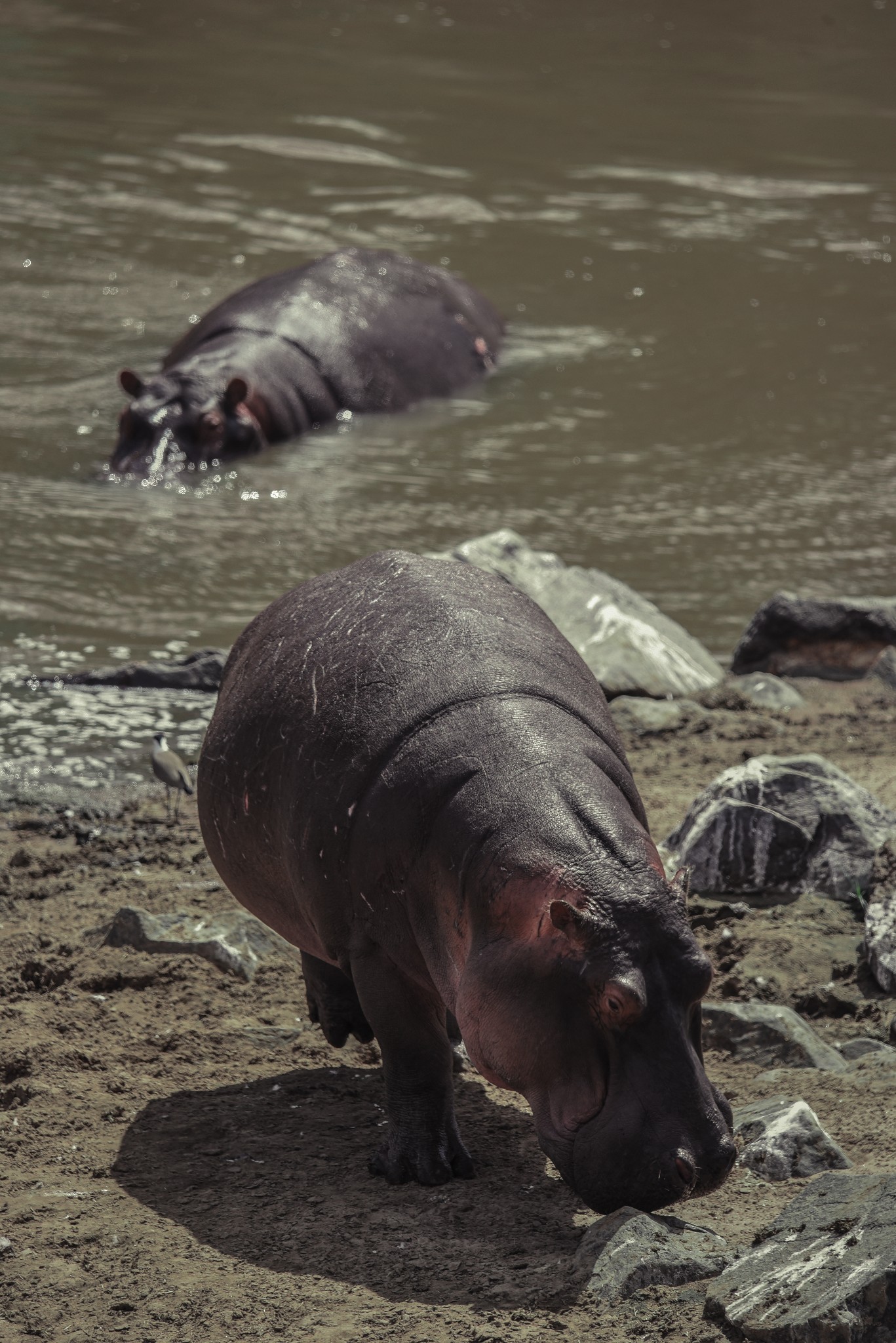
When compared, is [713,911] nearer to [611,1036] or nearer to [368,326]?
[611,1036]

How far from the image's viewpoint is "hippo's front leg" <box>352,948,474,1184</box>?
149 inches

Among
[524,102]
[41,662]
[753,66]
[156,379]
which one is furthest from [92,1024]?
[753,66]

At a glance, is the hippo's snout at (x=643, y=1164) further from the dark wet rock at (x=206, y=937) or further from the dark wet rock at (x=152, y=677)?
the dark wet rock at (x=152, y=677)

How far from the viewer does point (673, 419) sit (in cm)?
1147

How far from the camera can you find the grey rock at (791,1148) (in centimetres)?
370

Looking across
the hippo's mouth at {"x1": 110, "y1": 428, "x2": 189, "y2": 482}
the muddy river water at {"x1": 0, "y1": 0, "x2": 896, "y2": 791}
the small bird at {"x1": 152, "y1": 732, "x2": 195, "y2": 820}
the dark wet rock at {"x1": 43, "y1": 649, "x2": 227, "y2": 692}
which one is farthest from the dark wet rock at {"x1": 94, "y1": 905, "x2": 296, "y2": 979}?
the hippo's mouth at {"x1": 110, "y1": 428, "x2": 189, "y2": 482}

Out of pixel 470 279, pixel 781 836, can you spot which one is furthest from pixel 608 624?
pixel 470 279

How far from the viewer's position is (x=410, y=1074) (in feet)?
12.5

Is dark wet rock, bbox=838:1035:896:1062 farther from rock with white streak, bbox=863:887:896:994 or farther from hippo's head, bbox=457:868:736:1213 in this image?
hippo's head, bbox=457:868:736:1213

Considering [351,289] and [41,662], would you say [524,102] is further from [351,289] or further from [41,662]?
[41,662]

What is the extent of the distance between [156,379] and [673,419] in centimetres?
327

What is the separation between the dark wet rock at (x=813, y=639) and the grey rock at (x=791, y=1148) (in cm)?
418

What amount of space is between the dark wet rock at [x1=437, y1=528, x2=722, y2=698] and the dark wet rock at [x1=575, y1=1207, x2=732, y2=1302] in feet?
12.9

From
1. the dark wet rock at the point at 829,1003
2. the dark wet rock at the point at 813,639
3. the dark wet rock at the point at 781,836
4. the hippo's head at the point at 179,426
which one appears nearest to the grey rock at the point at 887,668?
the dark wet rock at the point at 813,639
